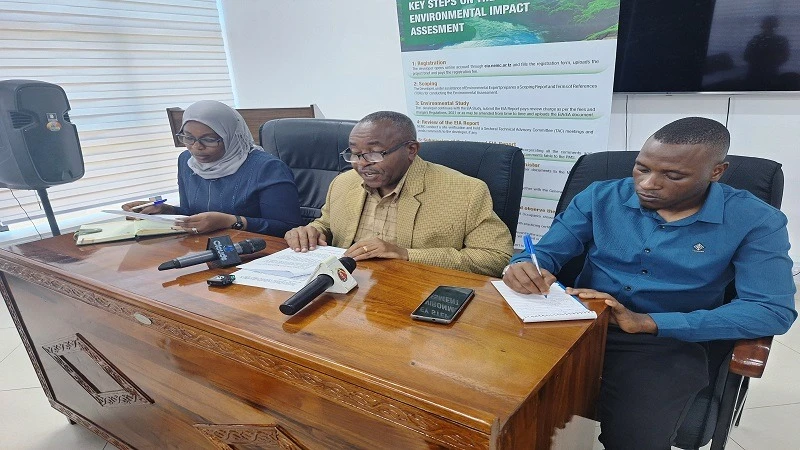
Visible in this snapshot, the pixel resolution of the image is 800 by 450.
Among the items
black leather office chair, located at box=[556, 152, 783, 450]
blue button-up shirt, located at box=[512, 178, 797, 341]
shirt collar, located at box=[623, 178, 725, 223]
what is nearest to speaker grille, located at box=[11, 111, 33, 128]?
blue button-up shirt, located at box=[512, 178, 797, 341]

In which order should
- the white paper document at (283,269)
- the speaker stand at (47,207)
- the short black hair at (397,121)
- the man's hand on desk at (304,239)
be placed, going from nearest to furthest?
the white paper document at (283,269) < the man's hand on desk at (304,239) < the short black hair at (397,121) < the speaker stand at (47,207)

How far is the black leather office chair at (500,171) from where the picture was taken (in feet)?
4.91

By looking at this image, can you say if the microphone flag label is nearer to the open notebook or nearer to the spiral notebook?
the open notebook

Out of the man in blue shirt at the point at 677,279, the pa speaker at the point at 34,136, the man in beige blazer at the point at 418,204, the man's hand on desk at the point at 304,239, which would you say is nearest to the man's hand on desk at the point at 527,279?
the man in blue shirt at the point at 677,279

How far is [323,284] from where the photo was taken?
0.98m

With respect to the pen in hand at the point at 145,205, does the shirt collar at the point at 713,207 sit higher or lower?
higher

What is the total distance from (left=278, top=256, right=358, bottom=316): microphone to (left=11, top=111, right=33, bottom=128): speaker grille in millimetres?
2023

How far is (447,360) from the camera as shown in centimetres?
74

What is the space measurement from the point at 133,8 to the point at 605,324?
3.65m

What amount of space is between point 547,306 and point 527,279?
81mm

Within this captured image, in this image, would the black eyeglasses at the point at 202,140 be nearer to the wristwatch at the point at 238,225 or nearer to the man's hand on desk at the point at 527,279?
the wristwatch at the point at 238,225

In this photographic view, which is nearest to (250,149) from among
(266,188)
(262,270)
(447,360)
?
(266,188)

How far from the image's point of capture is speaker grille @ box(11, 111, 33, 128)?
2.12 metres

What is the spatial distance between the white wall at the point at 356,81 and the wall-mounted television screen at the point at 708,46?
88mm
